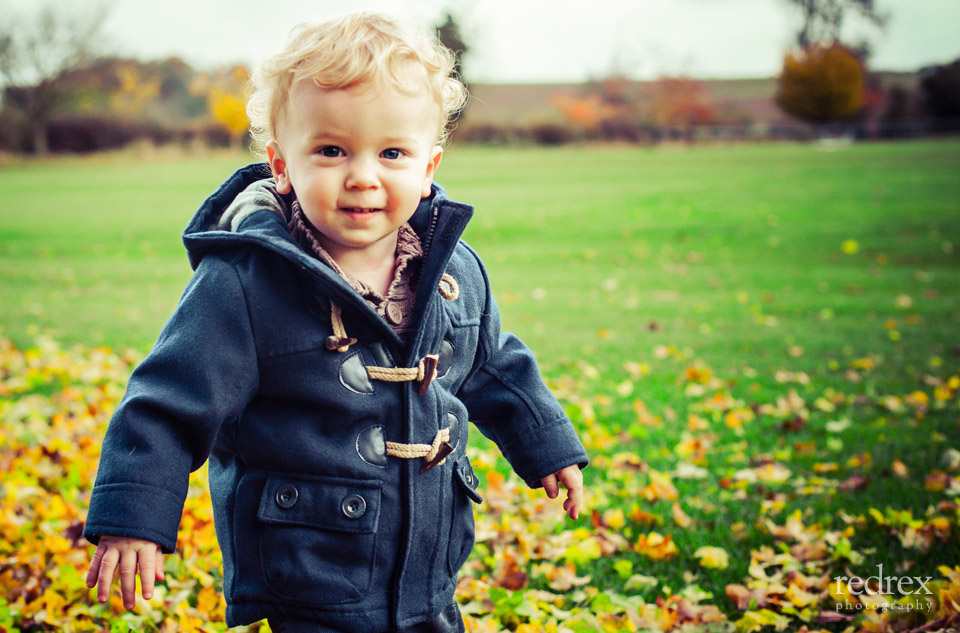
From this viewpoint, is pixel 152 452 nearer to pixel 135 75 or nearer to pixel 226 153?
pixel 226 153

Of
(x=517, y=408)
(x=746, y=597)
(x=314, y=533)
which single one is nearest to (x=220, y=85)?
(x=746, y=597)

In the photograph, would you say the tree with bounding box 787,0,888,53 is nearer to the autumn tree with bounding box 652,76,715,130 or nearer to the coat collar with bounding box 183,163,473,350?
the autumn tree with bounding box 652,76,715,130

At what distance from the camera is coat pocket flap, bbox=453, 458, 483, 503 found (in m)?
1.96

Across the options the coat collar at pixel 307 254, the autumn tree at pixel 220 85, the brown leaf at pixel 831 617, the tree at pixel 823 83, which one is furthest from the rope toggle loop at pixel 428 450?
the tree at pixel 823 83

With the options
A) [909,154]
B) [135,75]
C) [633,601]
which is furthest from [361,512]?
[135,75]

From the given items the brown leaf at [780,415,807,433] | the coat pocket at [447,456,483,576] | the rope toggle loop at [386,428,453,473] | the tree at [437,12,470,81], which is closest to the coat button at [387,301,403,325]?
the rope toggle loop at [386,428,453,473]

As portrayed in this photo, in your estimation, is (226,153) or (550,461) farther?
(226,153)

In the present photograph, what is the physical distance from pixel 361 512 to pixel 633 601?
142 cm

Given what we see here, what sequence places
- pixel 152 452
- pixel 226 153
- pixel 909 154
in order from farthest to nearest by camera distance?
1. pixel 226 153
2. pixel 909 154
3. pixel 152 452

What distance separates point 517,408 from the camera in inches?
86.1

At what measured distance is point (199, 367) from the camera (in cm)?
166

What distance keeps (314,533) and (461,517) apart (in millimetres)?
389

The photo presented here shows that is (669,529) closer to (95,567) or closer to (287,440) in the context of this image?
(287,440)

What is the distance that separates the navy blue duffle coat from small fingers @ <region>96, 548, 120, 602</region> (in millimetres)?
53
